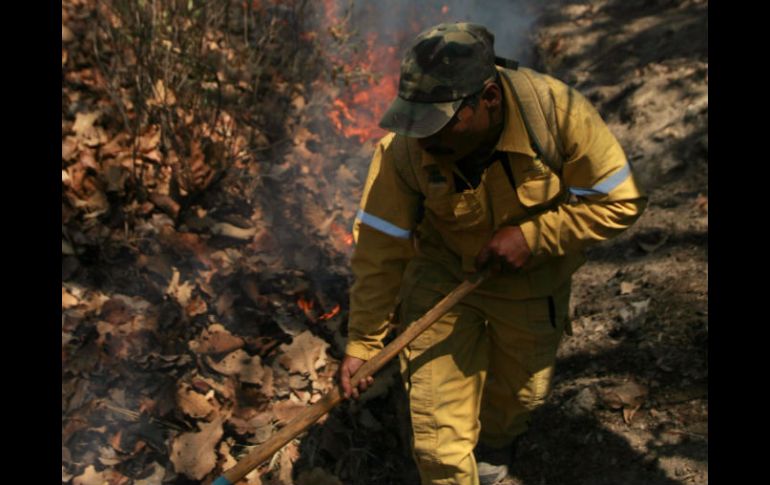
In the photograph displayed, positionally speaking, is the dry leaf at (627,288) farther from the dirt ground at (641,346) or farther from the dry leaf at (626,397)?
the dry leaf at (626,397)

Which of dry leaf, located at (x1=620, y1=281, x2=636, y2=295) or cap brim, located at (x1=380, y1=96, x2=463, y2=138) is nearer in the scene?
cap brim, located at (x1=380, y1=96, x2=463, y2=138)

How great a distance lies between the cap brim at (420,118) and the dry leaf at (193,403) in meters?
2.01

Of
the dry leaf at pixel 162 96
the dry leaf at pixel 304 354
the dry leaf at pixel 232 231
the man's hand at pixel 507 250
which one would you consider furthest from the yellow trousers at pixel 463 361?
the dry leaf at pixel 162 96

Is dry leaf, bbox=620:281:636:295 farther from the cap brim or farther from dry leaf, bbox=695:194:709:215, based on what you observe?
the cap brim

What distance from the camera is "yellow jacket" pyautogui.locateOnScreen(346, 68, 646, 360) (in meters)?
2.67

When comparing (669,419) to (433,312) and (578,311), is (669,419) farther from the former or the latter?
(433,312)

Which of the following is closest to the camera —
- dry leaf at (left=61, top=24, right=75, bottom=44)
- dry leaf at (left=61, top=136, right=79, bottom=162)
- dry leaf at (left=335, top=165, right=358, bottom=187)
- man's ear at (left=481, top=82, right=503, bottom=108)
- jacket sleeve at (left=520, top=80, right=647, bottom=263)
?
man's ear at (left=481, top=82, right=503, bottom=108)

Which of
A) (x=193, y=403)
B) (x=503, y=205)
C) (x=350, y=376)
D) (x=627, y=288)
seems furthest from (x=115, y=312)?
(x=627, y=288)

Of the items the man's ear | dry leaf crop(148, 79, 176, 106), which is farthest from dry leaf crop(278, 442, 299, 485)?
dry leaf crop(148, 79, 176, 106)

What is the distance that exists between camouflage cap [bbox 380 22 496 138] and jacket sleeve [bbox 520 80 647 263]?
15.3 inches

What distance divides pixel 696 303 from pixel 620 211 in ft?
5.77

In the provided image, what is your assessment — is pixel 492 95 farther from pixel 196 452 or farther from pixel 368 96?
pixel 368 96

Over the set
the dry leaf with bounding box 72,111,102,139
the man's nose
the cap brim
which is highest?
the cap brim

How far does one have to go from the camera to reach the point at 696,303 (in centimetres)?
415
